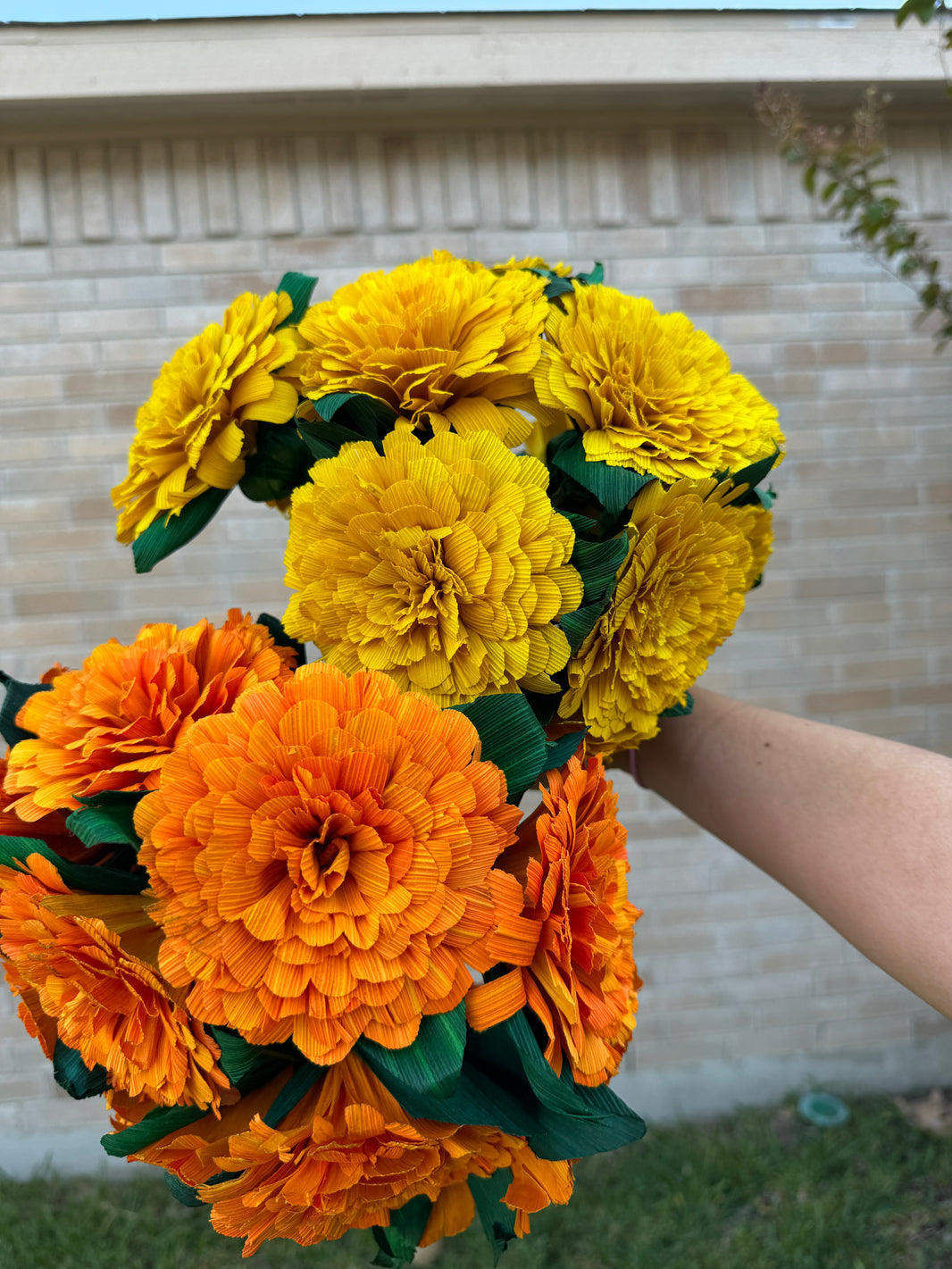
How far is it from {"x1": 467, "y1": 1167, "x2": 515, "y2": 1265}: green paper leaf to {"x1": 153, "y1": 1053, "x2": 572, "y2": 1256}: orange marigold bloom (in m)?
0.03

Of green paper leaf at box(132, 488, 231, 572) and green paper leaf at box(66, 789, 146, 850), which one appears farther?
green paper leaf at box(132, 488, 231, 572)

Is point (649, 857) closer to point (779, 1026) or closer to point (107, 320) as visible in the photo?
point (779, 1026)

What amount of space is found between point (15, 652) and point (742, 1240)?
169cm

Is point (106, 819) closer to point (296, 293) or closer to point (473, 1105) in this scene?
point (473, 1105)

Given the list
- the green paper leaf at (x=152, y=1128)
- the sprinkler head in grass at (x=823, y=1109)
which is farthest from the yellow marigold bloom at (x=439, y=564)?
the sprinkler head in grass at (x=823, y=1109)

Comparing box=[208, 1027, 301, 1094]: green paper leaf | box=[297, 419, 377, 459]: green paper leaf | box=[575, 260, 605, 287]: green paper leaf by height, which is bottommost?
box=[208, 1027, 301, 1094]: green paper leaf

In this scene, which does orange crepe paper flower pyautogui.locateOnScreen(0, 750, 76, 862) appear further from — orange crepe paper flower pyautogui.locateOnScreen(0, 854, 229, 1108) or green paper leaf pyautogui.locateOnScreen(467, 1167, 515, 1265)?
green paper leaf pyautogui.locateOnScreen(467, 1167, 515, 1265)

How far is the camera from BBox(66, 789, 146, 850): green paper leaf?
0.37m

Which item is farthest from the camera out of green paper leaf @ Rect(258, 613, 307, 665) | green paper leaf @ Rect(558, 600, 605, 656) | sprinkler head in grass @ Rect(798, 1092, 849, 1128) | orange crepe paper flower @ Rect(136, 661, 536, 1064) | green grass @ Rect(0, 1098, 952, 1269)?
sprinkler head in grass @ Rect(798, 1092, 849, 1128)

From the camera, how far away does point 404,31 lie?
4.67 feet

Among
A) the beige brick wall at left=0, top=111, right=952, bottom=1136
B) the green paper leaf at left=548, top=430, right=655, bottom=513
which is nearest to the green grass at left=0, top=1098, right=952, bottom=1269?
the beige brick wall at left=0, top=111, right=952, bottom=1136

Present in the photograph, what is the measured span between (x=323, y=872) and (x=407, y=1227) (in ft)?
0.87

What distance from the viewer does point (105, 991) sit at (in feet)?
1.16

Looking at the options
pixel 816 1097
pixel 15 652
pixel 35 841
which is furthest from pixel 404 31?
pixel 816 1097
